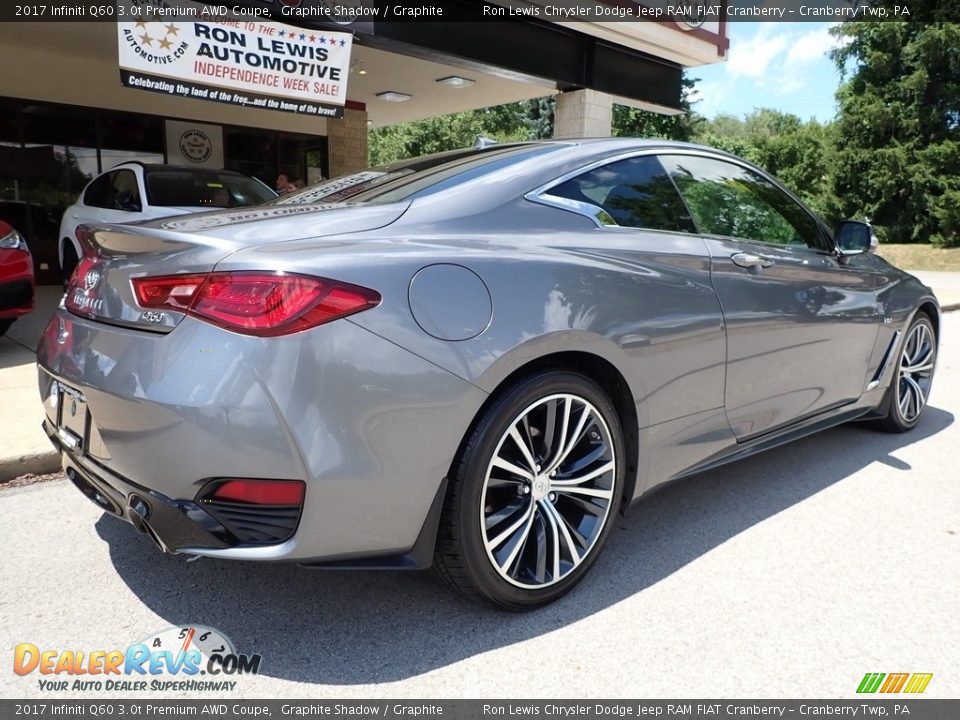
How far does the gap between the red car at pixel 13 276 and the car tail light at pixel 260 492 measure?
4538mm

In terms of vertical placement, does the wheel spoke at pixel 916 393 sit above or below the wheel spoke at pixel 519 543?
below

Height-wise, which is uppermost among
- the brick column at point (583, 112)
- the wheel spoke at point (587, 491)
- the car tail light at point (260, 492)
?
the brick column at point (583, 112)

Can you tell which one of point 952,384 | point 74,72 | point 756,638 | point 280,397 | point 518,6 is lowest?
point 952,384

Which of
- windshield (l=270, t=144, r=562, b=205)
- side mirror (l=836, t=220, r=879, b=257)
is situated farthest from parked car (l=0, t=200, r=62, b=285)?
side mirror (l=836, t=220, r=879, b=257)

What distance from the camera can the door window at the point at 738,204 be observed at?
9.79ft

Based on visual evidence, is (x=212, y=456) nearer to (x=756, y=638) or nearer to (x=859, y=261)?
(x=756, y=638)

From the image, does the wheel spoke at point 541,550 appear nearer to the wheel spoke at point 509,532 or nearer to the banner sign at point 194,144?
the wheel spoke at point 509,532

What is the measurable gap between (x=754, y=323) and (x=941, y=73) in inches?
1109

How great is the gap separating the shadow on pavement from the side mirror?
1.35 m

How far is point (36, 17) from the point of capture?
845 centimetres

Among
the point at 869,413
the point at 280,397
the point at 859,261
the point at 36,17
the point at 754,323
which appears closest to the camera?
the point at 280,397

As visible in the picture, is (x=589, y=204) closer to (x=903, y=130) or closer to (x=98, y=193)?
(x=98, y=193)

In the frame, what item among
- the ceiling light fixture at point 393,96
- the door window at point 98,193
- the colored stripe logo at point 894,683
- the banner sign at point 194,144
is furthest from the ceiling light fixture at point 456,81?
the colored stripe logo at point 894,683
